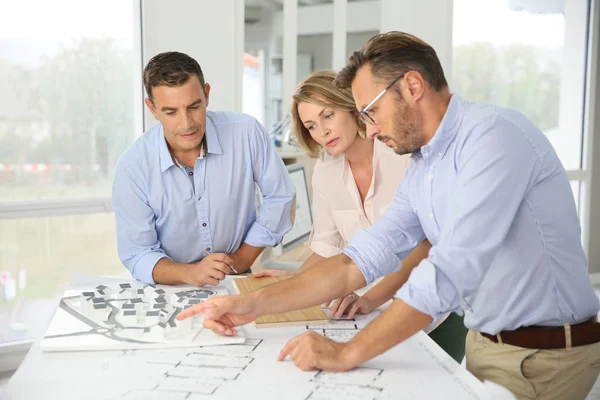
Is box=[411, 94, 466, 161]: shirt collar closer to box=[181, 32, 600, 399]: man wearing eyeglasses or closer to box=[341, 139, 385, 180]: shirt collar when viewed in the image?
box=[181, 32, 600, 399]: man wearing eyeglasses

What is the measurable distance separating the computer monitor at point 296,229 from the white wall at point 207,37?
4.51ft

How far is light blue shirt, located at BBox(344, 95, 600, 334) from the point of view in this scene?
1311mm

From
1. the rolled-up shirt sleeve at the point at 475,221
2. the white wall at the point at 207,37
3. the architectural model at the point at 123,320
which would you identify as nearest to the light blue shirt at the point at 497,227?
the rolled-up shirt sleeve at the point at 475,221

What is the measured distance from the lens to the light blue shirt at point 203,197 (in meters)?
2.16

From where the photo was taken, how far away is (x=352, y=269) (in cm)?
169

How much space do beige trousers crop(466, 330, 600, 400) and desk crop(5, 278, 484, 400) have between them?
0.54 feet

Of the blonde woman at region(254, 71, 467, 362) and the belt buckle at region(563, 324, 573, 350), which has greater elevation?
the blonde woman at region(254, 71, 467, 362)

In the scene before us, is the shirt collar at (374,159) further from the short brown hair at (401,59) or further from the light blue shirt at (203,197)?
the short brown hair at (401,59)

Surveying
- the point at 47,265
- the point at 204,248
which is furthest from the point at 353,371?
the point at 47,265

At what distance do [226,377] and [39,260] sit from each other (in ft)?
8.94

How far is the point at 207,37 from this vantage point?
3996 millimetres

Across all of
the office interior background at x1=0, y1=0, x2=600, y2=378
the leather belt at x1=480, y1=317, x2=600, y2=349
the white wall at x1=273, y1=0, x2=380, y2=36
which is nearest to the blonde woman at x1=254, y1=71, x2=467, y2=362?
the leather belt at x1=480, y1=317, x2=600, y2=349

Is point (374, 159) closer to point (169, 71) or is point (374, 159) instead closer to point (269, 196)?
point (269, 196)

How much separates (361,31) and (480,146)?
3.61m
